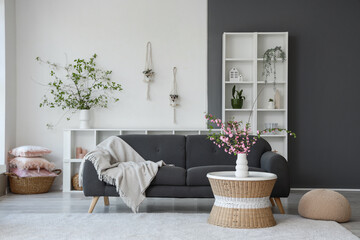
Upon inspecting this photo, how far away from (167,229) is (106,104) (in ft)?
10.2

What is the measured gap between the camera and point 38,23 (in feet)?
21.3

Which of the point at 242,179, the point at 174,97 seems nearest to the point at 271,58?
the point at 174,97

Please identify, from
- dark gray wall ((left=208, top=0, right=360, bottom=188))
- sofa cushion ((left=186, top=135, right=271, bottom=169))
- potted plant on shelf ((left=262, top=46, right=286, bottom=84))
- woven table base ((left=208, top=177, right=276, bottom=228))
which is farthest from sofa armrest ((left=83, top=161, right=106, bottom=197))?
potted plant on shelf ((left=262, top=46, right=286, bottom=84))

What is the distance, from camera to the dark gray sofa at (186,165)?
4355 millimetres

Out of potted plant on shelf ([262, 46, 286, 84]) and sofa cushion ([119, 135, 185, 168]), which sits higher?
potted plant on shelf ([262, 46, 286, 84])

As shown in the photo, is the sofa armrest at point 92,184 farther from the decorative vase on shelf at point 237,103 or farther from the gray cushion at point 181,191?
the decorative vase on shelf at point 237,103

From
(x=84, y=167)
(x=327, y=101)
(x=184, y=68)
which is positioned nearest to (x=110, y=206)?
(x=84, y=167)

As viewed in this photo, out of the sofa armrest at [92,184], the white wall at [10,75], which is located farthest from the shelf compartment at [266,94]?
the white wall at [10,75]

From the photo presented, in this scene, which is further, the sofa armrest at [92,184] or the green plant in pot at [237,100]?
the green plant in pot at [237,100]

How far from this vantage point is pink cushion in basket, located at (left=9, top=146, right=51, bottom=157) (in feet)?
19.4

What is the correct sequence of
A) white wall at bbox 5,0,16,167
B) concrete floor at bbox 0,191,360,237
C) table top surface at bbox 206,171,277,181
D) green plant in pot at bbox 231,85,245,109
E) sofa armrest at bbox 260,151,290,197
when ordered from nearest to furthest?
1. table top surface at bbox 206,171,277,181
2. sofa armrest at bbox 260,151,290,197
3. concrete floor at bbox 0,191,360,237
4. white wall at bbox 5,0,16,167
5. green plant in pot at bbox 231,85,245,109

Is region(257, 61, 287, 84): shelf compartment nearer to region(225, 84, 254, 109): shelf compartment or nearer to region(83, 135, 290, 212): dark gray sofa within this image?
region(225, 84, 254, 109): shelf compartment

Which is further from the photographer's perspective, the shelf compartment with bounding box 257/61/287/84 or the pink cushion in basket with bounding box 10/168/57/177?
the shelf compartment with bounding box 257/61/287/84

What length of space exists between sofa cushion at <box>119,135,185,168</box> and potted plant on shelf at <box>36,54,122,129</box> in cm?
145
